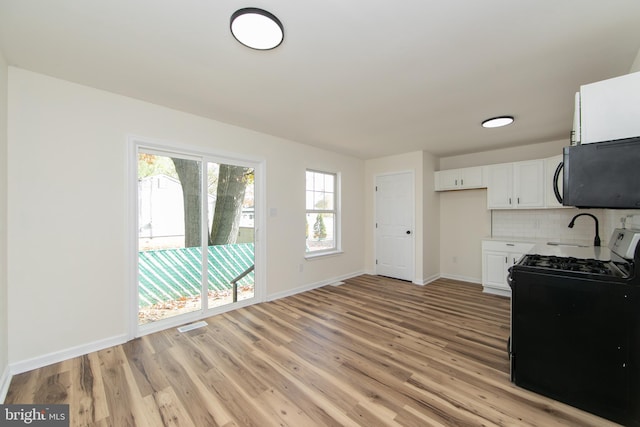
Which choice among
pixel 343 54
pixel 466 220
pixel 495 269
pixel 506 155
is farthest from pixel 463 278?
pixel 343 54

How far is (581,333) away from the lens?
1684mm

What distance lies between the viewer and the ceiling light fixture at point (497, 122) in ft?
10.1

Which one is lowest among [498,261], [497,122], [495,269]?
[495,269]

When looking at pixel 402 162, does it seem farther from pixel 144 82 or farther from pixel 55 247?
pixel 55 247

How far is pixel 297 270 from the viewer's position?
13.8ft

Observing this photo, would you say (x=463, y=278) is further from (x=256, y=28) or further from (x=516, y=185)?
(x=256, y=28)

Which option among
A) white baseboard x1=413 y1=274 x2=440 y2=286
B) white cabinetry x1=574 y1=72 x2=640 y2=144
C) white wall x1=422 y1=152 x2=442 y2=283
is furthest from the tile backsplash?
white cabinetry x1=574 y1=72 x2=640 y2=144

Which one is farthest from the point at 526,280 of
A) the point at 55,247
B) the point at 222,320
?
the point at 55,247

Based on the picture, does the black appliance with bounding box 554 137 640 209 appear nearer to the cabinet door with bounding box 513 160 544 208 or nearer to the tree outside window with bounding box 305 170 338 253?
the cabinet door with bounding box 513 160 544 208

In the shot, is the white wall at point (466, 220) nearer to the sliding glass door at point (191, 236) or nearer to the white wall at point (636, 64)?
the white wall at point (636, 64)

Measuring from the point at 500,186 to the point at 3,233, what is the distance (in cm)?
595

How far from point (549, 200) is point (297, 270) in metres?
4.02

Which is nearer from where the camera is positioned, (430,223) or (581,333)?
(581,333)

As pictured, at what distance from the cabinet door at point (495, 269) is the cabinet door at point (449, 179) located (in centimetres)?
132
